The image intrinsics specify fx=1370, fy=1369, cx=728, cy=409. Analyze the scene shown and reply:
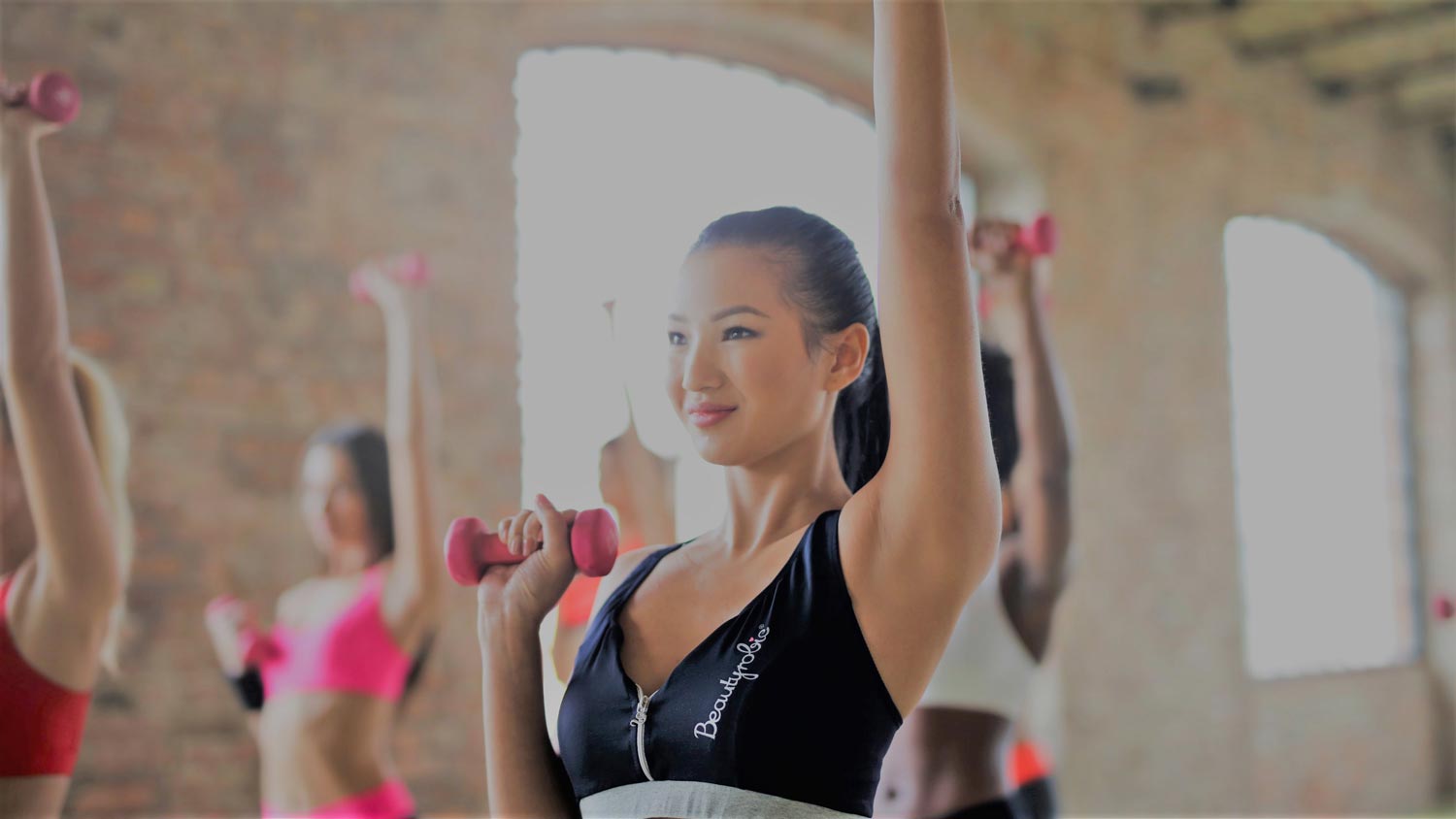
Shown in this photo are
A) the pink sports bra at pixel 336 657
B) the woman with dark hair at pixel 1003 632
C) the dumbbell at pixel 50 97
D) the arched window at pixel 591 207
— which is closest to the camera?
the dumbbell at pixel 50 97

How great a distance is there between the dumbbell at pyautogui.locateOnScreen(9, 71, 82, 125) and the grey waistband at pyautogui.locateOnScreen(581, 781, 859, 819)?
94 cm

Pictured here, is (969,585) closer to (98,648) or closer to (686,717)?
(686,717)

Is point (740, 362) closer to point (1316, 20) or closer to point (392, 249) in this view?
point (392, 249)

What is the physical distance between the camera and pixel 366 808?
100 inches

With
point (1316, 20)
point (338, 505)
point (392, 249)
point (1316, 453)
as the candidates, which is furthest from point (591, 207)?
point (1316, 453)

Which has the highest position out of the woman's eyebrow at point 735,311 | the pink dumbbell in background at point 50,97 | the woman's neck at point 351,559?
the pink dumbbell in background at point 50,97

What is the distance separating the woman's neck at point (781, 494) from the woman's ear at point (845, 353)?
1.8 inches

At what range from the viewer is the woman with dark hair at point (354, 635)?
2.44 m

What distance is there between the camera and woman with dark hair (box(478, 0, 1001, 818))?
100 cm

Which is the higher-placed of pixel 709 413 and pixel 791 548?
pixel 709 413

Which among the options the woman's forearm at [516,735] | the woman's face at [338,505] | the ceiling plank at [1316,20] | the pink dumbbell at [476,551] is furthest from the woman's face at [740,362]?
the ceiling plank at [1316,20]

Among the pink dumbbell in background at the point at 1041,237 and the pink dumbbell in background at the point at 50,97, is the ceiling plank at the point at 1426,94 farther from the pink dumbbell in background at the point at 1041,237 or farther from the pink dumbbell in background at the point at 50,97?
the pink dumbbell in background at the point at 50,97

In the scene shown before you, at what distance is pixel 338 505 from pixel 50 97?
1.49m

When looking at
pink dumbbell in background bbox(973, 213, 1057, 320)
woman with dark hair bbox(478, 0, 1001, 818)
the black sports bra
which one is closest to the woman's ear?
woman with dark hair bbox(478, 0, 1001, 818)
